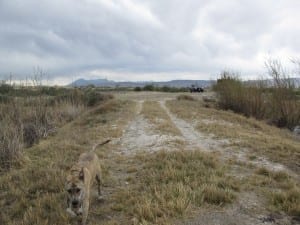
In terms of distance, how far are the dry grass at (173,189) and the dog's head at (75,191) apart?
0.93m

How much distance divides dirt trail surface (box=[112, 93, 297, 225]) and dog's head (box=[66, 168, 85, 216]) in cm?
145

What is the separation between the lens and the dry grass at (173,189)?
535cm

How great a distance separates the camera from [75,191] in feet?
15.3

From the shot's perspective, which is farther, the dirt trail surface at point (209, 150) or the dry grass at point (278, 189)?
the dry grass at point (278, 189)

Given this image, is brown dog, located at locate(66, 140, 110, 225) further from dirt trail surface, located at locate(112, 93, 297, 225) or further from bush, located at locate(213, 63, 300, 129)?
bush, located at locate(213, 63, 300, 129)

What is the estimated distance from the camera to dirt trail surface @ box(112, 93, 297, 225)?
5258 mm

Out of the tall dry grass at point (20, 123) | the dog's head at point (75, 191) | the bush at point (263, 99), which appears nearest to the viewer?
the dog's head at point (75, 191)

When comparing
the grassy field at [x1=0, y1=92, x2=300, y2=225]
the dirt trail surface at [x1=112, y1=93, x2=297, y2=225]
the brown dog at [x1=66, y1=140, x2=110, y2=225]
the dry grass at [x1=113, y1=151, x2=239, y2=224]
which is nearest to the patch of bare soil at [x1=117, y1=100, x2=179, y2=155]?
the dirt trail surface at [x1=112, y1=93, x2=297, y2=225]

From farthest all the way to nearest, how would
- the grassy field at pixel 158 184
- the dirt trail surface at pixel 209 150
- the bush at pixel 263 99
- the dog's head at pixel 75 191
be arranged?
1. the bush at pixel 263 99
2. the grassy field at pixel 158 184
3. the dirt trail surface at pixel 209 150
4. the dog's head at pixel 75 191

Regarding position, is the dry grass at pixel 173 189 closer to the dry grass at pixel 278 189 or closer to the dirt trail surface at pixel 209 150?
the dirt trail surface at pixel 209 150

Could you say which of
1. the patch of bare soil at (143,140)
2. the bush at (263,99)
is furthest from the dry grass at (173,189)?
the bush at (263,99)

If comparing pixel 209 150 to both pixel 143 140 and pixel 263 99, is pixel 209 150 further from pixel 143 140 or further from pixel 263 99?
pixel 263 99

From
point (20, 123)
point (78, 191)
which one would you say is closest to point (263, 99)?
point (20, 123)

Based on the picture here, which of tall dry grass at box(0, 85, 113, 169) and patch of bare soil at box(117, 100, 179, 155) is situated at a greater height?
tall dry grass at box(0, 85, 113, 169)
